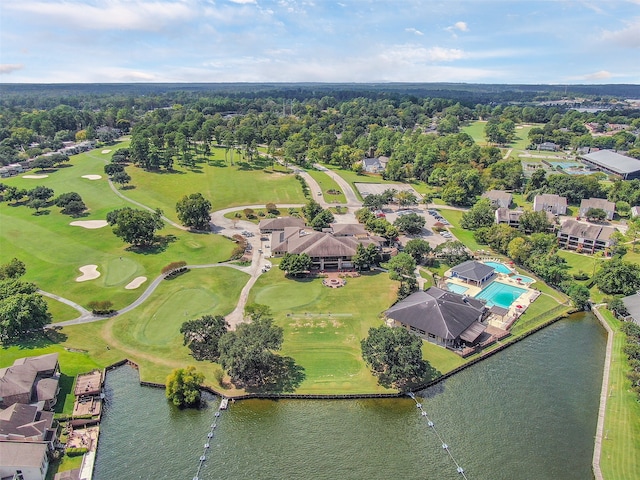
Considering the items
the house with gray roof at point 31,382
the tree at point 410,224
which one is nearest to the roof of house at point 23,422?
the house with gray roof at point 31,382

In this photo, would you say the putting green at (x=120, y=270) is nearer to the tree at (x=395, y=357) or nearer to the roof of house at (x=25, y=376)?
the roof of house at (x=25, y=376)

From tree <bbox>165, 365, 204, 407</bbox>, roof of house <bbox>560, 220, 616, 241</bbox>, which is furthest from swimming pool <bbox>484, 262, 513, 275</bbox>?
tree <bbox>165, 365, 204, 407</bbox>

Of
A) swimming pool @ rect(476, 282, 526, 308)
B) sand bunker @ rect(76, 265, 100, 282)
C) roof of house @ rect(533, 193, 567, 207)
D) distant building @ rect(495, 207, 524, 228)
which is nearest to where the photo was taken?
swimming pool @ rect(476, 282, 526, 308)

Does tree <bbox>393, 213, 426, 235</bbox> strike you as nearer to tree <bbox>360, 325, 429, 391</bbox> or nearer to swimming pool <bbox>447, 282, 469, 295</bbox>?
swimming pool <bbox>447, 282, 469, 295</bbox>

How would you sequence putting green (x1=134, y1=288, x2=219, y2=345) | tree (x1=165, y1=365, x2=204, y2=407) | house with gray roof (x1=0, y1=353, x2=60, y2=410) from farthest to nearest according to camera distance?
putting green (x1=134, y1=288, x2=219, y2=345) → tree (x1=165, y1=365, x2=204, y2=407) → house with gray roof (x1=0, y1=353, x2=60, y2=410)

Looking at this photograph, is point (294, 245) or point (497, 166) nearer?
point (294, 245)

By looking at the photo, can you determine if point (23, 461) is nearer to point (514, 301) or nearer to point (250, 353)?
point (250, 353)

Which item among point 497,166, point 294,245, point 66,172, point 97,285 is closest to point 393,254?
point 294,245

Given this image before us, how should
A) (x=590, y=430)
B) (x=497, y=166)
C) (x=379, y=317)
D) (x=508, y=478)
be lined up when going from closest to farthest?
(x=508, y=478) < (x=590, y=430) < (x=379, y=317) < (x=497, y=166)

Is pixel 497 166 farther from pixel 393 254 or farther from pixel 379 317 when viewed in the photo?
pixel 379 317
